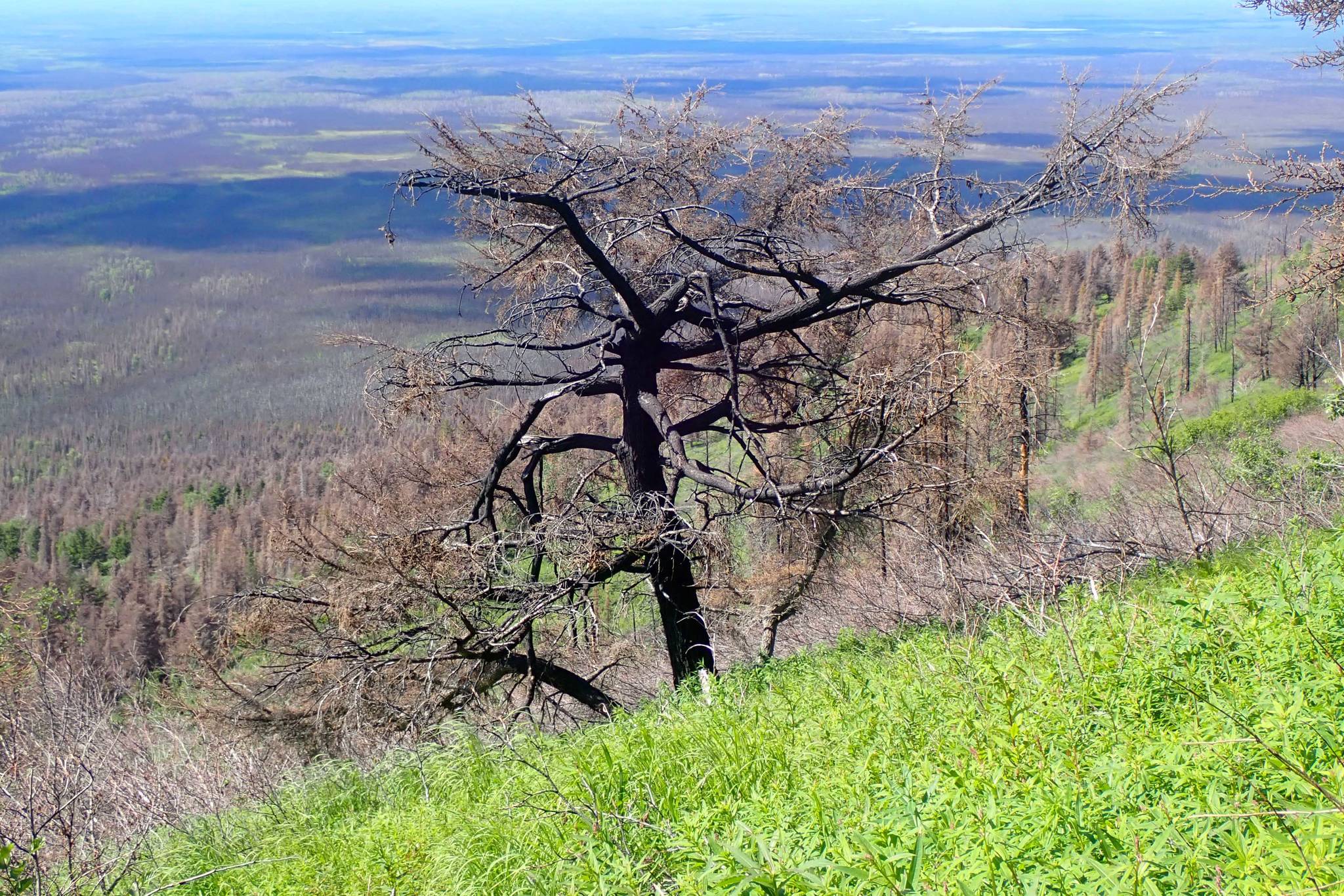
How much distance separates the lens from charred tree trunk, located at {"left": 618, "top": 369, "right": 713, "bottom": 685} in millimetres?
7840

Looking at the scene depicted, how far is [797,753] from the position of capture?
391 cm

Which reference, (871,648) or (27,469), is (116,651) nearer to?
(871,648)

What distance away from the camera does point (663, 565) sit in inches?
314

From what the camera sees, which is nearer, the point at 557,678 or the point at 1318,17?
the point at 557,678

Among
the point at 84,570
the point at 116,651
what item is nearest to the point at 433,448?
the point at 116,651

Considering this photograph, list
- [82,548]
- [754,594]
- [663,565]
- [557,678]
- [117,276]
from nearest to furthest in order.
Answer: [663,565], [557,678], [754,594], [82,548], [117,276]

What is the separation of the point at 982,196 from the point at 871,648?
151 inches

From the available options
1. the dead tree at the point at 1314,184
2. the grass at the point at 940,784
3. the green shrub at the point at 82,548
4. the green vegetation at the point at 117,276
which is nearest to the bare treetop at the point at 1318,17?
the dead tree at the point at 1314,184

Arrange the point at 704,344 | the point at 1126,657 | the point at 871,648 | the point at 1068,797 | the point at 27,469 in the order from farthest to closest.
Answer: the point at 27,469, the point at 704,344, the point at 871,648, the point at 1126,657, the point at 1068,797

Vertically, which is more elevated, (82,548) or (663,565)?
(663,565)

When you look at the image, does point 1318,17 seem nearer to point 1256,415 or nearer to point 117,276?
point 1256,415

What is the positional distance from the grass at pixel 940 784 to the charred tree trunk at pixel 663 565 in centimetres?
220

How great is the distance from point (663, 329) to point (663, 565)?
1911mm

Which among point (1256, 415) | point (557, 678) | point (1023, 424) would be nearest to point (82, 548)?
point (1256, 415)
